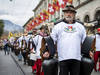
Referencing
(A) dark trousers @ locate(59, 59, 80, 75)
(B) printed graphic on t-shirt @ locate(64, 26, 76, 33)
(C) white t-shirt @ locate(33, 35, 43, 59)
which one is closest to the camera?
(A) dark trousers @ locate(59, 59, 80, 75)

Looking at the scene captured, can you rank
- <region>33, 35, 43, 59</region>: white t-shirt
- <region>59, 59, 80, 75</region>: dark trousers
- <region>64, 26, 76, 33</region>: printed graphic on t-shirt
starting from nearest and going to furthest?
<region>59, 59, 80, 75</region>: dark trousers < <region>64, 26, 76, 33</region>: printed graphic on t-shirt < <region>33, 35, 43, 59</region>: white t-shirt

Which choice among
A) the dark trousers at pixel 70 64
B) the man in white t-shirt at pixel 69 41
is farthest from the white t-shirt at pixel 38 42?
the dark trousers at pixel 70 64

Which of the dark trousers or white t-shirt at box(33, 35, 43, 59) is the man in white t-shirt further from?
white t-shirt at box(33, 35, 43, 59)

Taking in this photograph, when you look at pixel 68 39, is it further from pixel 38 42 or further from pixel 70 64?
pixel 38 42

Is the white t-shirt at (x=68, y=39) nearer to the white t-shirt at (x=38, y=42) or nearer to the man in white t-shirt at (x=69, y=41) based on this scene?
the man in white t-shirt at (x=69, y=41)

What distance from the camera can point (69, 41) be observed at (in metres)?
3.59

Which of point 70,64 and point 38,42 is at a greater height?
point 38,42

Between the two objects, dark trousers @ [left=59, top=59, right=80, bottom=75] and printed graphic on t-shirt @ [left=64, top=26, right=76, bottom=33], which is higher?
printed graphic on t-shirt @ [left=64, top=26, right=76, bottom=33]

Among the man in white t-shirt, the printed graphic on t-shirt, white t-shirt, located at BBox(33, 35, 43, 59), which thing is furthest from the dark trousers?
white t-shirt, located at BBox(33, 35, 43, 59)

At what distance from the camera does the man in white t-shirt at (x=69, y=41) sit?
357 cm

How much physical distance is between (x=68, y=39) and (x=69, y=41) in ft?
0.13

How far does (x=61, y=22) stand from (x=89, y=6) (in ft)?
67.2

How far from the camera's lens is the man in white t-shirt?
3.57m

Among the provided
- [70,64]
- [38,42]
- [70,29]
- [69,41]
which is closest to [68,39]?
[69,41]
